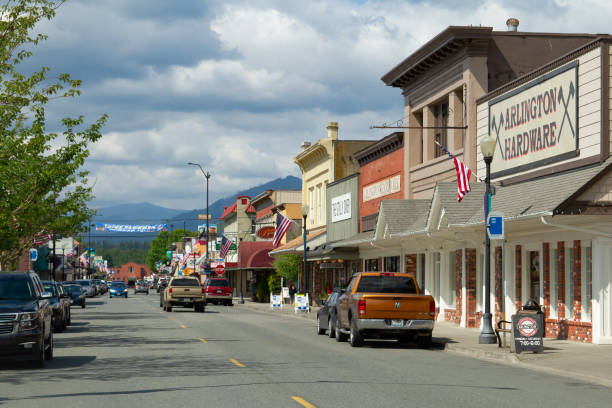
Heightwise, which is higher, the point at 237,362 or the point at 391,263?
the point at 391,263

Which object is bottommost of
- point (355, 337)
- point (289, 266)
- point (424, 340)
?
point (424, 340)

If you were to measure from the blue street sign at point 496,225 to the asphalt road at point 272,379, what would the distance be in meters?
3.09

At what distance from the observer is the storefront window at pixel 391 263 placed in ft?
133

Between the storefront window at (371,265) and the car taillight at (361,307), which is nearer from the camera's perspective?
the car taillight at (361,307)

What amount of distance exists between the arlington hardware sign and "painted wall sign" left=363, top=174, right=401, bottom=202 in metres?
10.8

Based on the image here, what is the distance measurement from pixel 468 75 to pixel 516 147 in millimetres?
4909

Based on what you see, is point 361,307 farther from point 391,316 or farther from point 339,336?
point 339,336

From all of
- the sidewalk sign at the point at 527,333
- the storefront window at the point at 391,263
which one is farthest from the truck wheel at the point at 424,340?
the storefront window at the point at 391,263

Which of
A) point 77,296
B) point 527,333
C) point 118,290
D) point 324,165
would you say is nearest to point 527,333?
point 527,333

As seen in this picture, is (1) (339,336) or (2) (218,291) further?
(2) (218,291)

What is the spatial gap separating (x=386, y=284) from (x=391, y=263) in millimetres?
18197

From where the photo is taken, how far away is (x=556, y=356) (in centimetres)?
1884

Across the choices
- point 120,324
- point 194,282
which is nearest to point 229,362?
point 120,324

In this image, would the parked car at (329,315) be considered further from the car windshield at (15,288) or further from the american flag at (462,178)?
the car windshield at (15,288)
